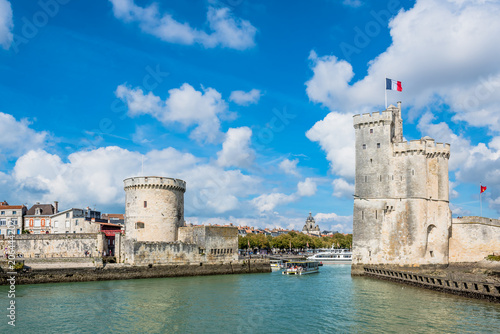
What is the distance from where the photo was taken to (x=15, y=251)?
39.8 m

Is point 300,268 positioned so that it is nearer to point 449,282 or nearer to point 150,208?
point 150,208

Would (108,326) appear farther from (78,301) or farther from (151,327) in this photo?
(78,301)

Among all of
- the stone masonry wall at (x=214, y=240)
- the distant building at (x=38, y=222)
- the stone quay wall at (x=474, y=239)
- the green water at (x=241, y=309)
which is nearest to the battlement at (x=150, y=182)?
the stone masonry wall at (x=214, y=240)

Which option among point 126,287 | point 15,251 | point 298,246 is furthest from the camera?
point 298,246

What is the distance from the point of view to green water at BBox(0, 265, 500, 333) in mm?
19750

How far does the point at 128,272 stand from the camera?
3866 cm

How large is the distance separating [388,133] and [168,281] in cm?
2355

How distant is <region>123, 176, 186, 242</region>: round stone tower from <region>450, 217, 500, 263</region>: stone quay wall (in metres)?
28.0

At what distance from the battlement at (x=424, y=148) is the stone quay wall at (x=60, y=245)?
2908 centimetres

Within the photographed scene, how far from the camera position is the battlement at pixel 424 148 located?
3959cm

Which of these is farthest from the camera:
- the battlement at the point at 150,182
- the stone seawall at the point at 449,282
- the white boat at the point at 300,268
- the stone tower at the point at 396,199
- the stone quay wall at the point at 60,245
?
the white boat at the point at 300,268

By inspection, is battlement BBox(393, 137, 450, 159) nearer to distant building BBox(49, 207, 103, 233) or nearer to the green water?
the green water

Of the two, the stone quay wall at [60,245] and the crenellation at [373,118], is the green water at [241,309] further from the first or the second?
the crenellation at [373,118]

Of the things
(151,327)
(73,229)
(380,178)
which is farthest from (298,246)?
(151,327)
